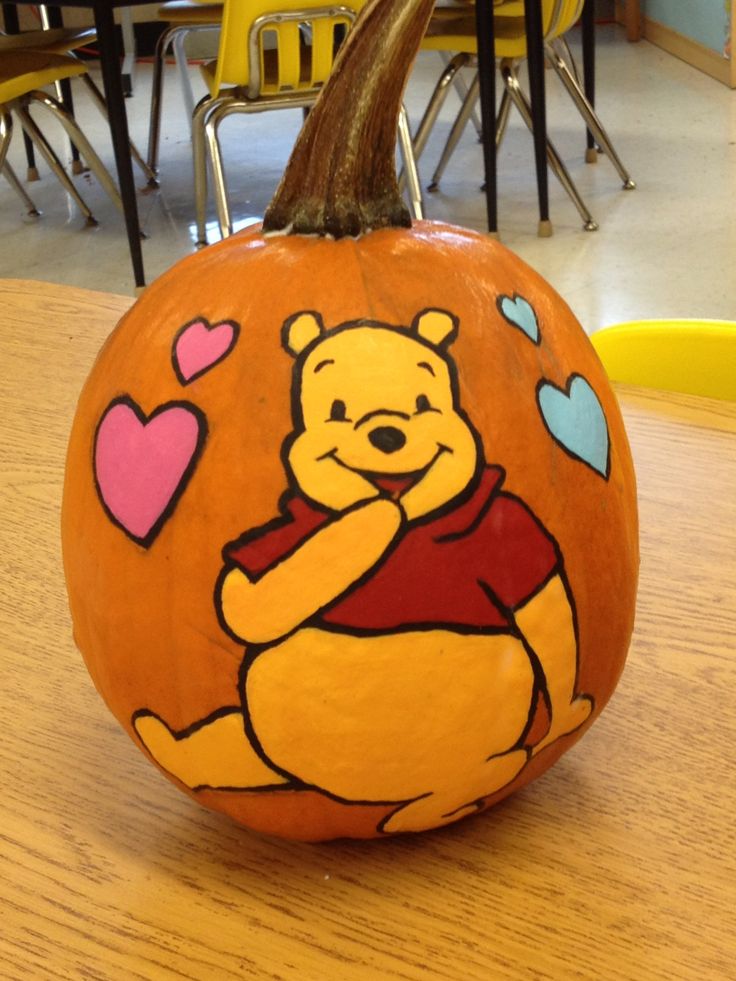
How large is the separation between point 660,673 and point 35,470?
0.47m

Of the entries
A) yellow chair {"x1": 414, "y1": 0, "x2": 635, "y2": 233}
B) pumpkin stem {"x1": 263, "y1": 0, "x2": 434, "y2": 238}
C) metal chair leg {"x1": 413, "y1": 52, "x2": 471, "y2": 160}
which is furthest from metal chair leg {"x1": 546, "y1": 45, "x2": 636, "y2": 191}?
pumpkin stem {"x1": 263, "y1": 0, "x2": 434, "y2": 238}

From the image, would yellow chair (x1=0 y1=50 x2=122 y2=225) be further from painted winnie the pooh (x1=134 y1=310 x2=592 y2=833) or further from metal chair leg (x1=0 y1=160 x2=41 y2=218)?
painted winnie the pooh (x1=134 y1=310 x2=592 y2=833)

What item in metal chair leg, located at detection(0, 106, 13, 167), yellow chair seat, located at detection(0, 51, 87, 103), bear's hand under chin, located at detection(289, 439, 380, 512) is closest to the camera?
bear's hand under chin, located at detection(289, 439, 380, 512)

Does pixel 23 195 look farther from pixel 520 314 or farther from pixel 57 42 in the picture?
pixel 520 314

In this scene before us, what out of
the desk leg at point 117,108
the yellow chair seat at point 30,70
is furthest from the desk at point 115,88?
the yellow chair seat at point 30,70

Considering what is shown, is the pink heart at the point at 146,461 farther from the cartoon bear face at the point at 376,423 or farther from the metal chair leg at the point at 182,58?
the metal chair leg at the point at 182,58

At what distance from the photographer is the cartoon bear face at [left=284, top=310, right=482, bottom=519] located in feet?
1.33

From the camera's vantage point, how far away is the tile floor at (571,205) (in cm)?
289

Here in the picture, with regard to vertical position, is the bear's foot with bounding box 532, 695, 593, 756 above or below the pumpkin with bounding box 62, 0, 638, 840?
below

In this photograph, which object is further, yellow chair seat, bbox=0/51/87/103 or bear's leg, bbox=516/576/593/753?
yellow chair seat, bbox=0/51/87/103

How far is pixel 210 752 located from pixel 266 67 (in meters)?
2.81

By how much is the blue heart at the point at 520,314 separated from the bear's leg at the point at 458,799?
0.52ft

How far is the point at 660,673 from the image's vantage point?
1.98 feet

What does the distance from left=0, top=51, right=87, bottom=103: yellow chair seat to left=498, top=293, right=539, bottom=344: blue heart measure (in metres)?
2.94
